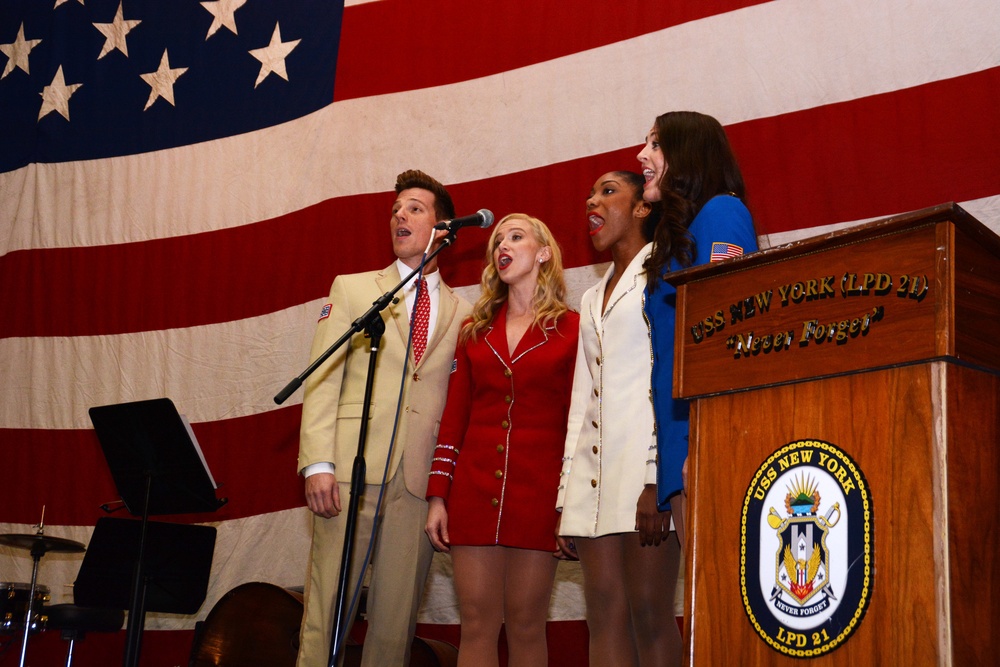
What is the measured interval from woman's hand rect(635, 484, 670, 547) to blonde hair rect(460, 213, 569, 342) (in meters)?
0.67

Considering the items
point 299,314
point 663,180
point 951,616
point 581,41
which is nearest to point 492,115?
point 581,41

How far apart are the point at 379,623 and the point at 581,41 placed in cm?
224

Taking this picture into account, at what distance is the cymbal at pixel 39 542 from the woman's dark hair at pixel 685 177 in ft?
8.58

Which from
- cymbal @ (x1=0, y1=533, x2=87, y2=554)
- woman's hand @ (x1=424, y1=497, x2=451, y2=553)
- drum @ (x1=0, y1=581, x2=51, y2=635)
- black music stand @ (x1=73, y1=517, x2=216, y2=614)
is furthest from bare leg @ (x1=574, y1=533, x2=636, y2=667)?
drum @ (x1=0, y1=581, x2=51, y2=635)

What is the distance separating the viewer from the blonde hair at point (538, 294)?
2.68 metres

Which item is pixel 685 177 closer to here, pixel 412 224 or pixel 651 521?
pixel 651 521

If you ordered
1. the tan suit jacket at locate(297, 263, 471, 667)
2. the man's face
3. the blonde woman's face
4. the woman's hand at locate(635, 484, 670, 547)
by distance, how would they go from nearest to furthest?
the woman's hand at locate(635, 484, 670, 547)
the tan suit jacket at locate(297, 263, 471, 667)
the blonde woman's face
the man's face

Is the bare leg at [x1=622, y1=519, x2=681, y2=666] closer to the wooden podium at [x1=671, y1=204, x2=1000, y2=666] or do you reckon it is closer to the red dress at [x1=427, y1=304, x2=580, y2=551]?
the red dress at [x1=427, y1=304, x2=580, y2=551]

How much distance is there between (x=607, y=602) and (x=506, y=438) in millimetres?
512

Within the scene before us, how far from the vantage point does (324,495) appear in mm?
2660

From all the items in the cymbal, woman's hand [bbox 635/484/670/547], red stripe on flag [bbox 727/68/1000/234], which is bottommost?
the cymbal

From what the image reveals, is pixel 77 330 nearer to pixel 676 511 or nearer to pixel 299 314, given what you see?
pixel 299 314

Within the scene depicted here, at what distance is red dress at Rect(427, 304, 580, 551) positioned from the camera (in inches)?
96.0

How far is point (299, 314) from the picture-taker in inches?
166
